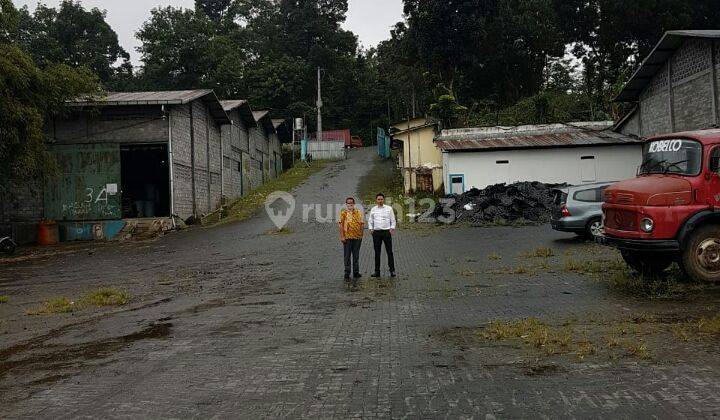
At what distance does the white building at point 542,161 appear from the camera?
2733 centimetres

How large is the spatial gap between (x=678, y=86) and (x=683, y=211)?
50.4 feet

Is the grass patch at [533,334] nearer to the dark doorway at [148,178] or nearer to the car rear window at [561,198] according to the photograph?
the car rear window at [561,198]

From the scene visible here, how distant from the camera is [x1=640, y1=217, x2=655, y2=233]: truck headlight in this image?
8.92 meters

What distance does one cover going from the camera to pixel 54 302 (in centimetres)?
995

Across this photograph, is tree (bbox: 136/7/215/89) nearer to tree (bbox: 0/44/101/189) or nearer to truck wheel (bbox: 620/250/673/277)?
tree (bbox: 0/44/101/189)

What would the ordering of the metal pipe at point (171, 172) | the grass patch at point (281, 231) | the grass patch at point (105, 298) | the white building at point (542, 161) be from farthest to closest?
the white building at point (542, 161)
the metal pipe at point (171, 172)
the grass patch at point (281, 231)
the grass patch at point (105, 298)

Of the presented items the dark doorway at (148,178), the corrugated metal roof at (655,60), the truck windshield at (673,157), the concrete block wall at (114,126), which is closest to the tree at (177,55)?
the dark doorway at (148,178)

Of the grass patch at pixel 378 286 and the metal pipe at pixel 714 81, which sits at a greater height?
the metal pipe at pixel 714 81

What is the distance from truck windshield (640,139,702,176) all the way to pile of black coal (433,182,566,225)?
38.3 feet

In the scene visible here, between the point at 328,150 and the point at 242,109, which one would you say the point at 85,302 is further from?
the point at 328,150

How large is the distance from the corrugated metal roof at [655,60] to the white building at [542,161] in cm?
268

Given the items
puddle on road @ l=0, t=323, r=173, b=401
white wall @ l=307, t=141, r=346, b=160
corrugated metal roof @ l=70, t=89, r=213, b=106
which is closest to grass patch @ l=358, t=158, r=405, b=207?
white wall @ l=307, t=141, r=346, b=160

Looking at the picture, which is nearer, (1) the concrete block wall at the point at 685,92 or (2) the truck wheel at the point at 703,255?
(2) the truck wheel at the point at 703,255

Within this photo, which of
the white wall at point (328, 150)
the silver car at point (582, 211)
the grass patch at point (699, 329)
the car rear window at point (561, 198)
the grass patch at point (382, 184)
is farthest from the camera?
the white wall at point (328, 150)
